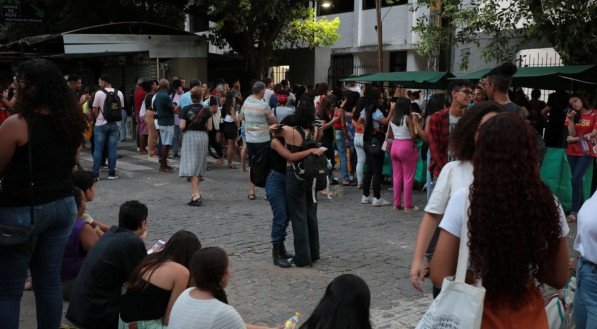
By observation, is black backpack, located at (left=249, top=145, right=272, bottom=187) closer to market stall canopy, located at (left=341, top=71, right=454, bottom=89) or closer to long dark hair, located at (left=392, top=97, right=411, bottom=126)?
long dark hair, located at (left=392, top=97, right=411, bottom=126)

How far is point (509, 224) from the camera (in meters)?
2.41

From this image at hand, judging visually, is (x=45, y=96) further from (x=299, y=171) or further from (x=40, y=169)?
(x=299, y=171)

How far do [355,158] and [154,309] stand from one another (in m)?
8.05

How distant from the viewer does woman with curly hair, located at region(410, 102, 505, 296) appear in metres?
3.14

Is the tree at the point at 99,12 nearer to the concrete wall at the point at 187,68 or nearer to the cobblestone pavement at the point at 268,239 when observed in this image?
the concrete wall at the point at 187,68

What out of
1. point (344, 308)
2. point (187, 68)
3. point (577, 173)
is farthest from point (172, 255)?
point (187, 68)

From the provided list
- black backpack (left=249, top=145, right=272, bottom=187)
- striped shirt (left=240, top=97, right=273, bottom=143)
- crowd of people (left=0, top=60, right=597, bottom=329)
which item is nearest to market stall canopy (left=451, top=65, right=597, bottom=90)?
crowd of people (left=0, top=60, right=597, bottom=329)

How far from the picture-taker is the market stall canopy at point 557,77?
9453 mm

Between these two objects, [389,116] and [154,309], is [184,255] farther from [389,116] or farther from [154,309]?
[389,116]

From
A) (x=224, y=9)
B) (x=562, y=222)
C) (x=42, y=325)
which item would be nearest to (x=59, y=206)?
(x=42, y=325)

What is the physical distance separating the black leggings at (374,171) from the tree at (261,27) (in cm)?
810

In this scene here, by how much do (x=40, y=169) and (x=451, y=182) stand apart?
228cm

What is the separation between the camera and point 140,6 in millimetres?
22391

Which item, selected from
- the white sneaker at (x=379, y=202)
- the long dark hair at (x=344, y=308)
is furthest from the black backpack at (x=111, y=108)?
the long dark hair at (x=344, y=308)
